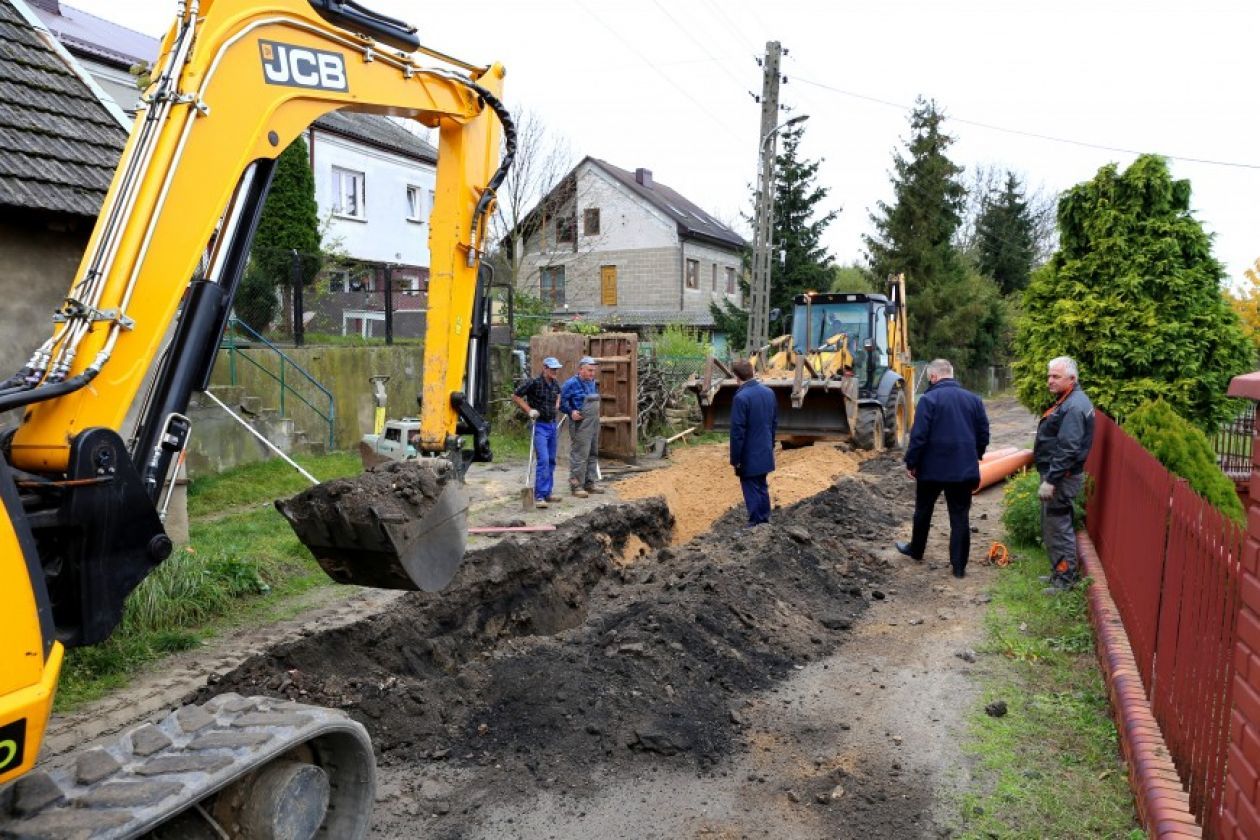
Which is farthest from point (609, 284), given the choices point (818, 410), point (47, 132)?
point (47, 132)

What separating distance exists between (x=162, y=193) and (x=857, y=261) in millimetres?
47708

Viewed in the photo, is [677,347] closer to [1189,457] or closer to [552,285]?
[1189,457]

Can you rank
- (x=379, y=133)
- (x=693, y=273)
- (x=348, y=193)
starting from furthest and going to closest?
1. (x=693, y=273)
2. (x=379, y=133)
3. (x=348, y=193)

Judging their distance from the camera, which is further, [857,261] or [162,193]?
[857,261]

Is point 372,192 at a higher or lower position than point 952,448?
higher

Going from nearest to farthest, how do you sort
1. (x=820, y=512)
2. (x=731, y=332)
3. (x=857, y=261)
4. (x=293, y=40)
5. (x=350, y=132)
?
1. (x=293, y=40)
2. (x=820, y=512)
3. (x=350, y=132)
4. (x=731, y=332)
5. (x=857, y=261)

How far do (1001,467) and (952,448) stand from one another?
206 inches

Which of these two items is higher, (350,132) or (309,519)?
(350,132)

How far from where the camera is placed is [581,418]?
41.0 ft

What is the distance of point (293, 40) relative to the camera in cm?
402

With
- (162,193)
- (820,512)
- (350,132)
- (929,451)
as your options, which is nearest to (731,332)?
(350,132)

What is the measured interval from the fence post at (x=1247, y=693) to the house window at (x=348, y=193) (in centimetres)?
2758

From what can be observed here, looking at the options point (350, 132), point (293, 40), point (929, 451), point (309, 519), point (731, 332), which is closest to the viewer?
point (293, 40)

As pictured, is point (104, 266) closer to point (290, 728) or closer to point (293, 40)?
point (293, 40)
